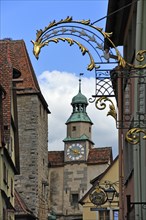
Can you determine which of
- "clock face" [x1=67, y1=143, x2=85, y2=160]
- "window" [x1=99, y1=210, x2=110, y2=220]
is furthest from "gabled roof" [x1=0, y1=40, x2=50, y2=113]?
"clock face" [x1=67, y1=143, x2=85, y2=160]

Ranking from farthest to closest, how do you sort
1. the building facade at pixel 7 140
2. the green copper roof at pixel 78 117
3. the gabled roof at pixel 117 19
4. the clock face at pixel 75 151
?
the green copper roof at pixel 78 117 < the clock face at pixel 75 151 < the building facade at pixel 7 140 < the gabled roof at pixel 117 19

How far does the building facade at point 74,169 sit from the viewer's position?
225 feet

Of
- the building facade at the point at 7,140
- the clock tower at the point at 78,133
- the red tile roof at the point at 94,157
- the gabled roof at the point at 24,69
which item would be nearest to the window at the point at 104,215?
the building facade at the point at 7,140

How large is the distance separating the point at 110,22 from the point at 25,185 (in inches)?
1258

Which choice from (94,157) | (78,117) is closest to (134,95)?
(94,157)

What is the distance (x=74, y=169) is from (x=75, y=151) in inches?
73.8

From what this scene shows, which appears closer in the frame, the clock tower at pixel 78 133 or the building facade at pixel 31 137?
the building facade at pixel 31 137

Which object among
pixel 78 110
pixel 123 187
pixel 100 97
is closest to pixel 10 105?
pixel 123 187

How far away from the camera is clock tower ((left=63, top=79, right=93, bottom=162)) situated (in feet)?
238

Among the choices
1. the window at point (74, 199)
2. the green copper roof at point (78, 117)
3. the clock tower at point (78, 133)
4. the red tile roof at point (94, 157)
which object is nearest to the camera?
the red tile roof at point (94, 157)

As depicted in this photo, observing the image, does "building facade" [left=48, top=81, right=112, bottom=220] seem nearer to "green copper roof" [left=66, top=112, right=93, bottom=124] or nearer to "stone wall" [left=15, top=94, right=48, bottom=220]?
"green copper roof" [left=66, top=112, right=93, bottom=124]

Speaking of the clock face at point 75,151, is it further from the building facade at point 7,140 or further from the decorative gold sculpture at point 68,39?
the decorative gold sculpture at point 68,39

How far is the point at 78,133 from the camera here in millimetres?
75938

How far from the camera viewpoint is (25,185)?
1778 inches
